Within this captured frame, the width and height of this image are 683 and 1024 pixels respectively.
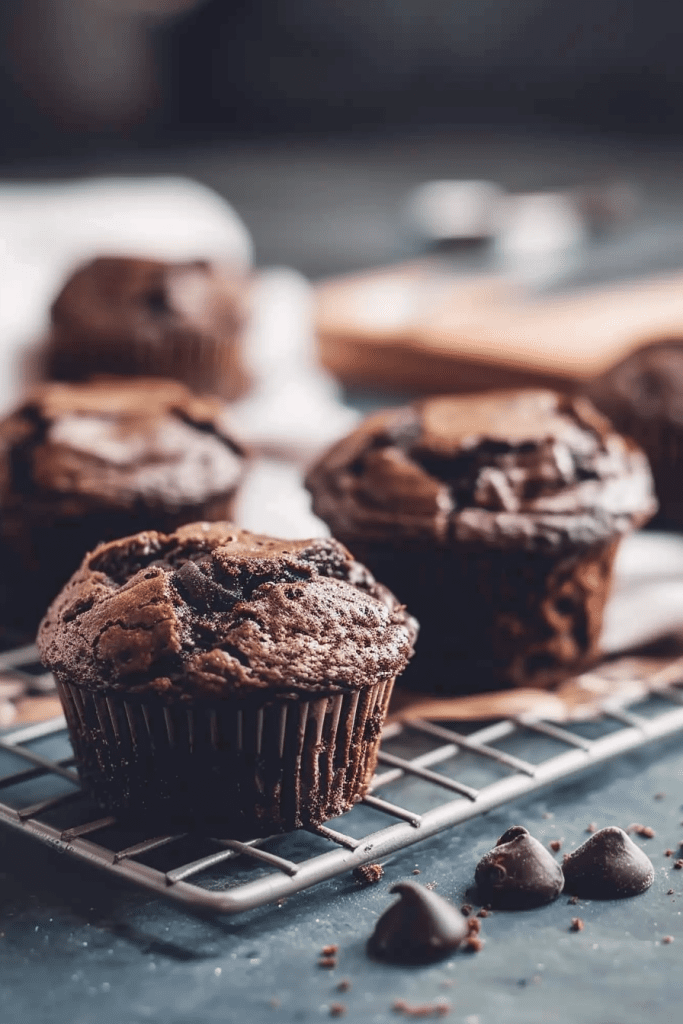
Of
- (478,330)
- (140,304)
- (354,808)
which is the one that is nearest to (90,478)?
(354,808)

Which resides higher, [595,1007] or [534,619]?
[534,619]

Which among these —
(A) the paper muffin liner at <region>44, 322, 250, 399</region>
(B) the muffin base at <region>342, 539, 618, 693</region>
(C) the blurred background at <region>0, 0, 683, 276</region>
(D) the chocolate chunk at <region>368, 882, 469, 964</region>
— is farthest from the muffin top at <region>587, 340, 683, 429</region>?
(C) the blurred background at <region>0, 0, 683, 276</region>

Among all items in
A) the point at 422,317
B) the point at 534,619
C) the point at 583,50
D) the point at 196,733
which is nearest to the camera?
the point at 196,733

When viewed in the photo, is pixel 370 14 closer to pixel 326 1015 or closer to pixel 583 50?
pixel 583 50

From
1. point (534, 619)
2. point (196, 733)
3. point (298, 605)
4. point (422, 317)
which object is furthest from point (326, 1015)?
point (422, 317)

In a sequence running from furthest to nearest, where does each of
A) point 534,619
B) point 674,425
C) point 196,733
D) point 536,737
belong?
point 674,425 → point 534,619 → point 536,737 → point 196,733

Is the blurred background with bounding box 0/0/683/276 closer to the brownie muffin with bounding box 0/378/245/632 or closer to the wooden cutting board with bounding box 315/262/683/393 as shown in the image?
the wooden cutting board with bounding box 315/262/683/393
